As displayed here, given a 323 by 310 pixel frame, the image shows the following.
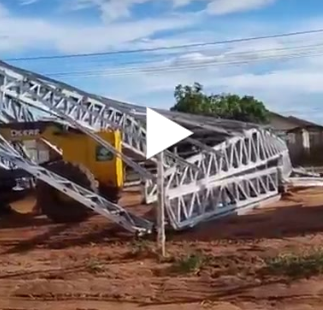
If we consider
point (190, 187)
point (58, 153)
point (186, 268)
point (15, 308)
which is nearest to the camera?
point (15, 308)

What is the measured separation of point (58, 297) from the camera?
12211 mm

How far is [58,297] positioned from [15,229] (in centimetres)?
999

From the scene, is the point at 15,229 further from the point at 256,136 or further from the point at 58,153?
the point at 256,136

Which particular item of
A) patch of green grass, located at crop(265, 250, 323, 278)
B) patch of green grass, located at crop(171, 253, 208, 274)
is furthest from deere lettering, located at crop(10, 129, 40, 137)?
patch of green grass, located at crop(265, 250, 323, 278)

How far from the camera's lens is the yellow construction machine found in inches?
885

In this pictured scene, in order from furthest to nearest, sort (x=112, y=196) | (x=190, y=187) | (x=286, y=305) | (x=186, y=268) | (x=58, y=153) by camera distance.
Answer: (x=58, y=153) → (x=112, y=196) → (x=190, y=187) → (x=186, y=268) → (x=286, y=305)

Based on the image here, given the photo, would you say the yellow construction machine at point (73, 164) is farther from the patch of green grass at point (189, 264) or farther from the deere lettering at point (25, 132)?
the patch of green grass at point (189, 264)

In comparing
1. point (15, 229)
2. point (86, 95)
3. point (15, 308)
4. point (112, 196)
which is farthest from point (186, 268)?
point (86, 95)

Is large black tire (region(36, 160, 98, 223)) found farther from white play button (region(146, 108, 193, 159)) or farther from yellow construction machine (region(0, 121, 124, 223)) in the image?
white play button (region(146, 108, 193, 159))

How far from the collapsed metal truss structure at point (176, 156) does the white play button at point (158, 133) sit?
403cm

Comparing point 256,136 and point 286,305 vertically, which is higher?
point 256,136

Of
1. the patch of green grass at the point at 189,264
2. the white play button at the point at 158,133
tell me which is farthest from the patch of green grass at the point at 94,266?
the white play button at the point at 158,133

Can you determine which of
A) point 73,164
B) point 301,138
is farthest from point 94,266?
point 301,138

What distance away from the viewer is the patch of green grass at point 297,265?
41.6ft
